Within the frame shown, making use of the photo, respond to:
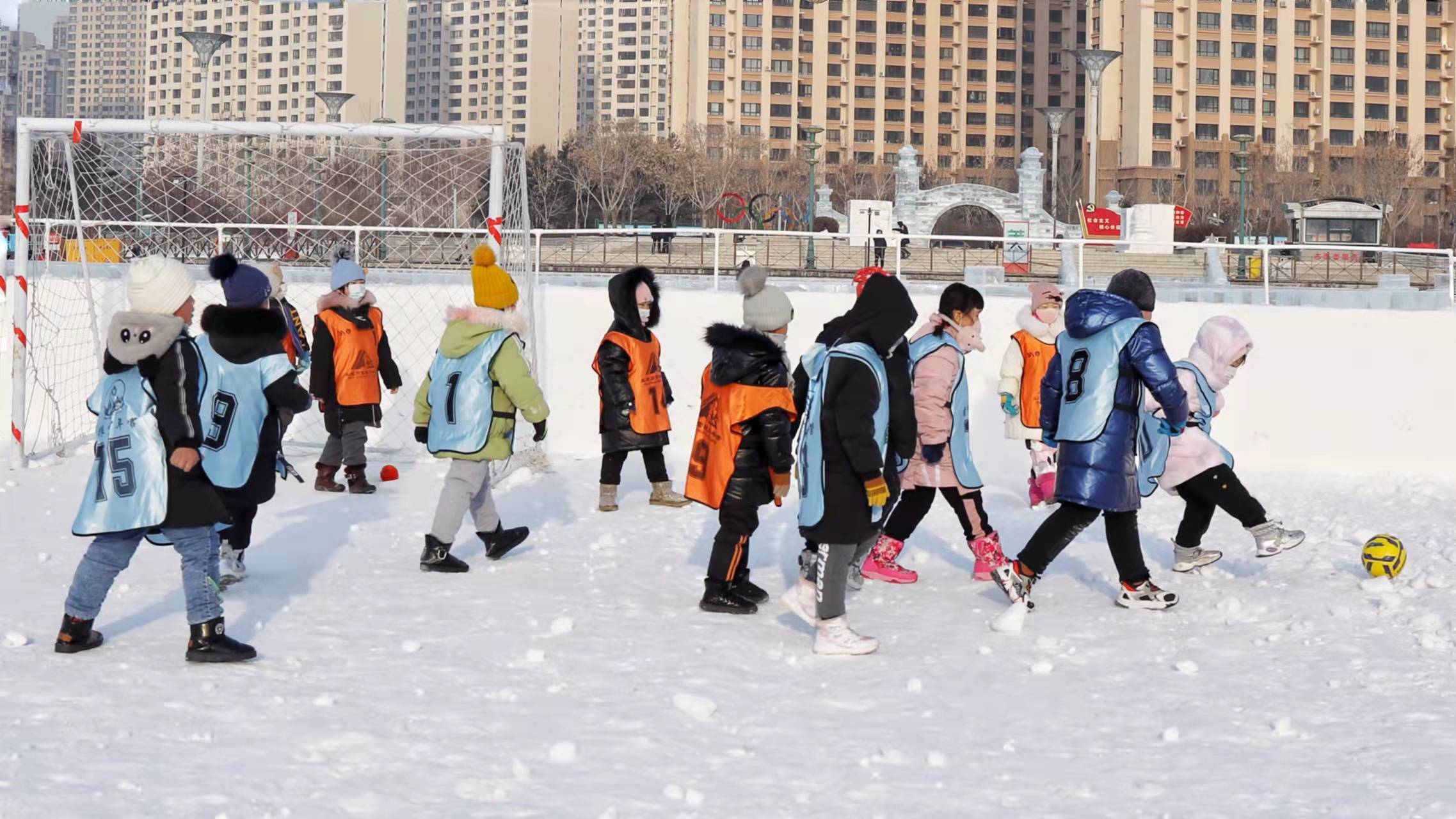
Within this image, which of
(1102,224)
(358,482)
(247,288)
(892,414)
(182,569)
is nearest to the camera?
(182,569)

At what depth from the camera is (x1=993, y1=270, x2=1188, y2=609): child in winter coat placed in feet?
22.1

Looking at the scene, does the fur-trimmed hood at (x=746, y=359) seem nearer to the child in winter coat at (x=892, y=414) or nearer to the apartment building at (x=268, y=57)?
the child in winter coat at (x=892, y=414)

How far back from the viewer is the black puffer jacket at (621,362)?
9789 mm

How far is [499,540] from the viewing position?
826cm

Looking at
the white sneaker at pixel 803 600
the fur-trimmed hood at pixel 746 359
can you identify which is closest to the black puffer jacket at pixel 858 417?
the white sneaker at pixel 803 600

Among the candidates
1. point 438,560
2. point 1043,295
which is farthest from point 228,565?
point 1043,295

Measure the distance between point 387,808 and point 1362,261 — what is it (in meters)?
28.5

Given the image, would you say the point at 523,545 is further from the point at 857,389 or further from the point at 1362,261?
the point at 1362,261

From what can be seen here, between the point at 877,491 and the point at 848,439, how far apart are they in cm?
22

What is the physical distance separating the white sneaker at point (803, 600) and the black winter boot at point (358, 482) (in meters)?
4.84

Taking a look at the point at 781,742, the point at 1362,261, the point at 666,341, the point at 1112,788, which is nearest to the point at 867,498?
the point at 781,742

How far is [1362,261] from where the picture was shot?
2962 centimetres

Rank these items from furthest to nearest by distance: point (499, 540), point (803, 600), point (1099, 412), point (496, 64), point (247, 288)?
1. point (496, 64)
2. point (499, 540)
3. point (247, 288)
4. point (1099, 412)
5. point (803, 600)

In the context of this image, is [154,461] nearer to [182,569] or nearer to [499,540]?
[182,569]
